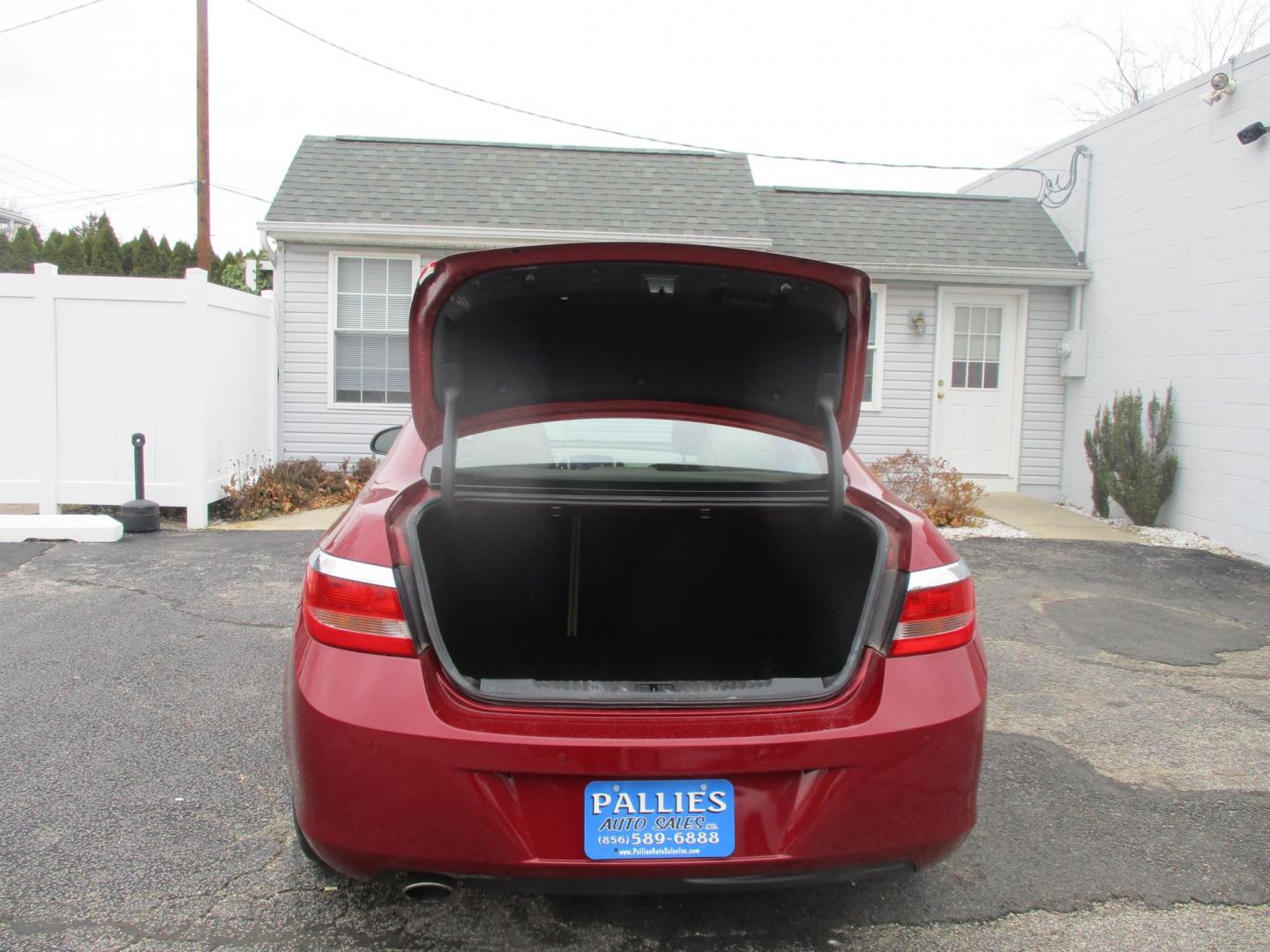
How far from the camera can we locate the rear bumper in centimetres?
189

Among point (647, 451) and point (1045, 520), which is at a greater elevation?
point (647, 451)

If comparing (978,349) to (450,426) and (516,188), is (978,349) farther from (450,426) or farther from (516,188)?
(450,426)

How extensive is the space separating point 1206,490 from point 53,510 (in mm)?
9788

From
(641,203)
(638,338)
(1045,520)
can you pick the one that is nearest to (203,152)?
(641,203)

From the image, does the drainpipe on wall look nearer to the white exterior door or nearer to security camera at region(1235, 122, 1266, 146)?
the white exterior door

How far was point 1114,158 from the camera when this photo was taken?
958 cm

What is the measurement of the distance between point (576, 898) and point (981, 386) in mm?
9400

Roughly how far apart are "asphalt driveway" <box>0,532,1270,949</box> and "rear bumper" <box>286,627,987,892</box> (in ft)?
1.60

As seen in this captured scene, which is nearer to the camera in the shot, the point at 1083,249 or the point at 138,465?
the point at 138,465

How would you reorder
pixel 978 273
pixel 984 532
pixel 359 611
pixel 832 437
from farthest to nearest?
1. pixel 978 273
2. pixel 984 532
3. pixel 832 437
4. pixel 359 611

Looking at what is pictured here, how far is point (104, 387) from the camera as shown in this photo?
7711 mm

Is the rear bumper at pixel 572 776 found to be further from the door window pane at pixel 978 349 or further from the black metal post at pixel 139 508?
the door window pane at pixel 978 349

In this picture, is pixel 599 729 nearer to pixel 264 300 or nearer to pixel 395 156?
pixel 264 300

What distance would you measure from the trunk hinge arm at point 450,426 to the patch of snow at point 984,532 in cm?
632
